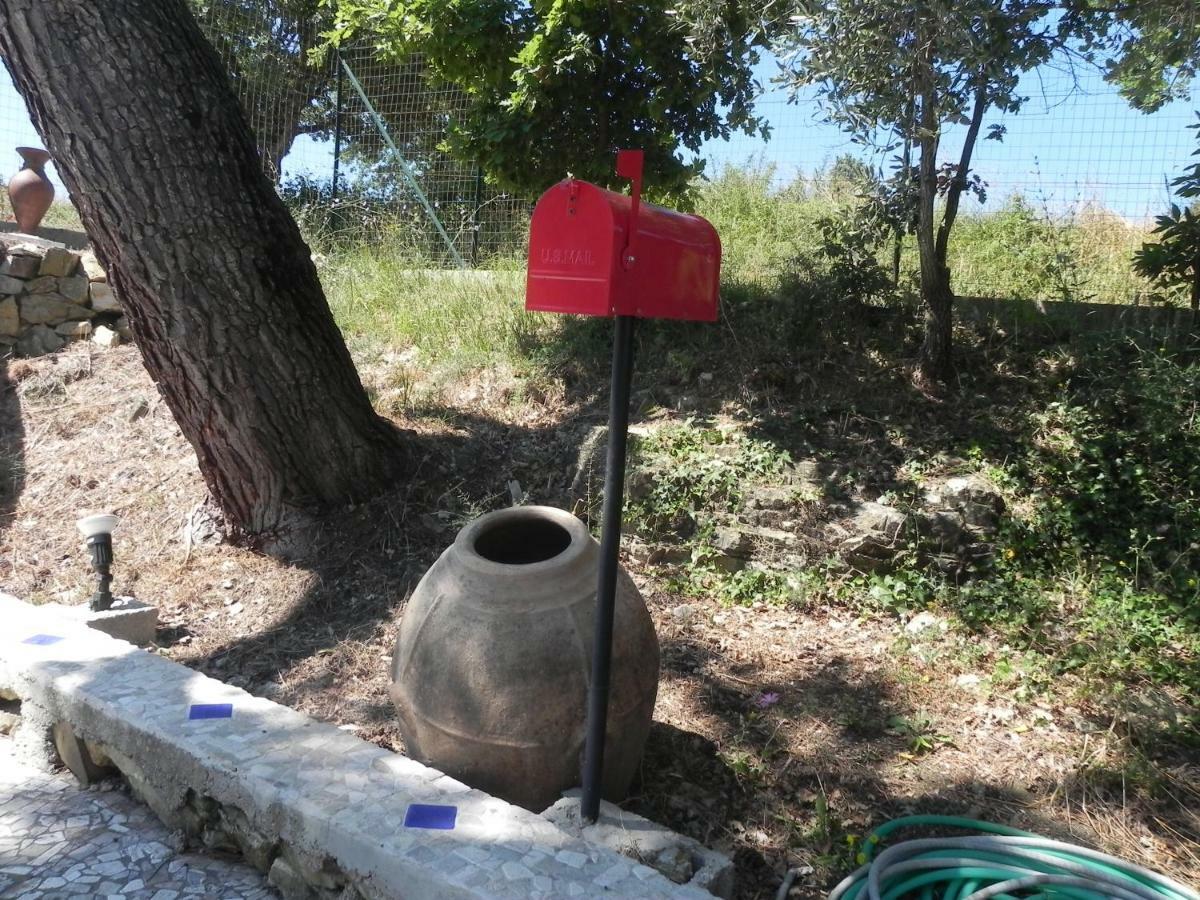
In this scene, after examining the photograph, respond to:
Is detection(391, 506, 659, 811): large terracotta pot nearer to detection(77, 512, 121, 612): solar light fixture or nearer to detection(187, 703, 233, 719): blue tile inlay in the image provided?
detection(187, 703, 233, 719): blue tile inlay

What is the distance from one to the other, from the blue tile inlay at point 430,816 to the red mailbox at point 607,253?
1.38 m

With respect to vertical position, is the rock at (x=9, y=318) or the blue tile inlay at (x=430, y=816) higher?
the rock at (x=9, y=318)

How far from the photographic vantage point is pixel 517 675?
2734mm

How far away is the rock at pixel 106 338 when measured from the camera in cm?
797

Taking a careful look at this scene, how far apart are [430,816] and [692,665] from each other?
1.67 metres

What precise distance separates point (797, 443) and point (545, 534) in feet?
6.81

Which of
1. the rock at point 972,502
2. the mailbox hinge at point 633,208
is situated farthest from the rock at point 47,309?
the mailbox hinge at point 633,208

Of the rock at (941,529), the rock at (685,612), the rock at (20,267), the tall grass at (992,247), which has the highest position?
the tall grass at (992,247)

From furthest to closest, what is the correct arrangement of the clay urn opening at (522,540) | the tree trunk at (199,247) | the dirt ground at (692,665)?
the tree trunk at (199,247) → the clay urn opening at (522,540) → the dirt ground at (692,665)

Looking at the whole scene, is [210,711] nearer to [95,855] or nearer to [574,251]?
[95,855]

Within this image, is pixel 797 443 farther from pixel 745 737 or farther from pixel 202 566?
pixel 202 566

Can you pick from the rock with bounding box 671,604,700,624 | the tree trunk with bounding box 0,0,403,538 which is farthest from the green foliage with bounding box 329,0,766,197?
the rock with bounding box 671,604,700,624

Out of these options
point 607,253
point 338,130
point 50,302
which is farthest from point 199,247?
Answer: point 338,130

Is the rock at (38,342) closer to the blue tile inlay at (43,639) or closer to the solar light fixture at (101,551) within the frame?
the solar light fixture at (101,551)
